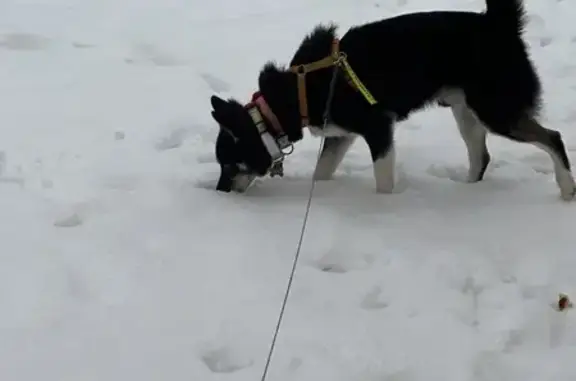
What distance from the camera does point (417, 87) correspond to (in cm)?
431

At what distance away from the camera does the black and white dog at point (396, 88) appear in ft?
13.8

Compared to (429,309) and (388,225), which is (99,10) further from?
(429,309)

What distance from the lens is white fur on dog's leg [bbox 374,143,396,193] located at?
170 inches

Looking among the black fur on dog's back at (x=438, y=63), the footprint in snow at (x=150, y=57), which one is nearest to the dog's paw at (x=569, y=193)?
the black fur on dog's back at (x=438, y=63)

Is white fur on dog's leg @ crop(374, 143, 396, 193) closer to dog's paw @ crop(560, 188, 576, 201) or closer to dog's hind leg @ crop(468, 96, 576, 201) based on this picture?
dog's hind leg @ crop(468, 96, 576, 201)

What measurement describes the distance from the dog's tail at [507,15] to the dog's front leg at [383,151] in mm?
767

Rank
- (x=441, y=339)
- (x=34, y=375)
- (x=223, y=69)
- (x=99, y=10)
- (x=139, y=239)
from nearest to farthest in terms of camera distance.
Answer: (x=34, y=375)
(x=441, y=339)
(x=139, y=239)
(x=223, y=69)
(x=99, y=10)

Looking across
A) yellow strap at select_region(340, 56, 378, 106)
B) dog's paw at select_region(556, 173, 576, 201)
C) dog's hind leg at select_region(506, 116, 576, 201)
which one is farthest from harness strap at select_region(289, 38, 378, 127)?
dog's paw at select_region(556, 173, 576, 201)

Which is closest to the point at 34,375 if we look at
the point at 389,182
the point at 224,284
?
the point at 224,284

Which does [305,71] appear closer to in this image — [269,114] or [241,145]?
[269,114]

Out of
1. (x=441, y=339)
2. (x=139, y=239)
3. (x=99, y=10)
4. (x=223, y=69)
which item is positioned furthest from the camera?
(x=99, y=10)

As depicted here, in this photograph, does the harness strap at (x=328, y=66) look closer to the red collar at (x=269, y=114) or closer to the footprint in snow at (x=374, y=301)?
the red collar at (x=269, y=114)

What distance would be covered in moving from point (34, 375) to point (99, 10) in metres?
5.38

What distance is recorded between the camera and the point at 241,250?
12.0 feet
